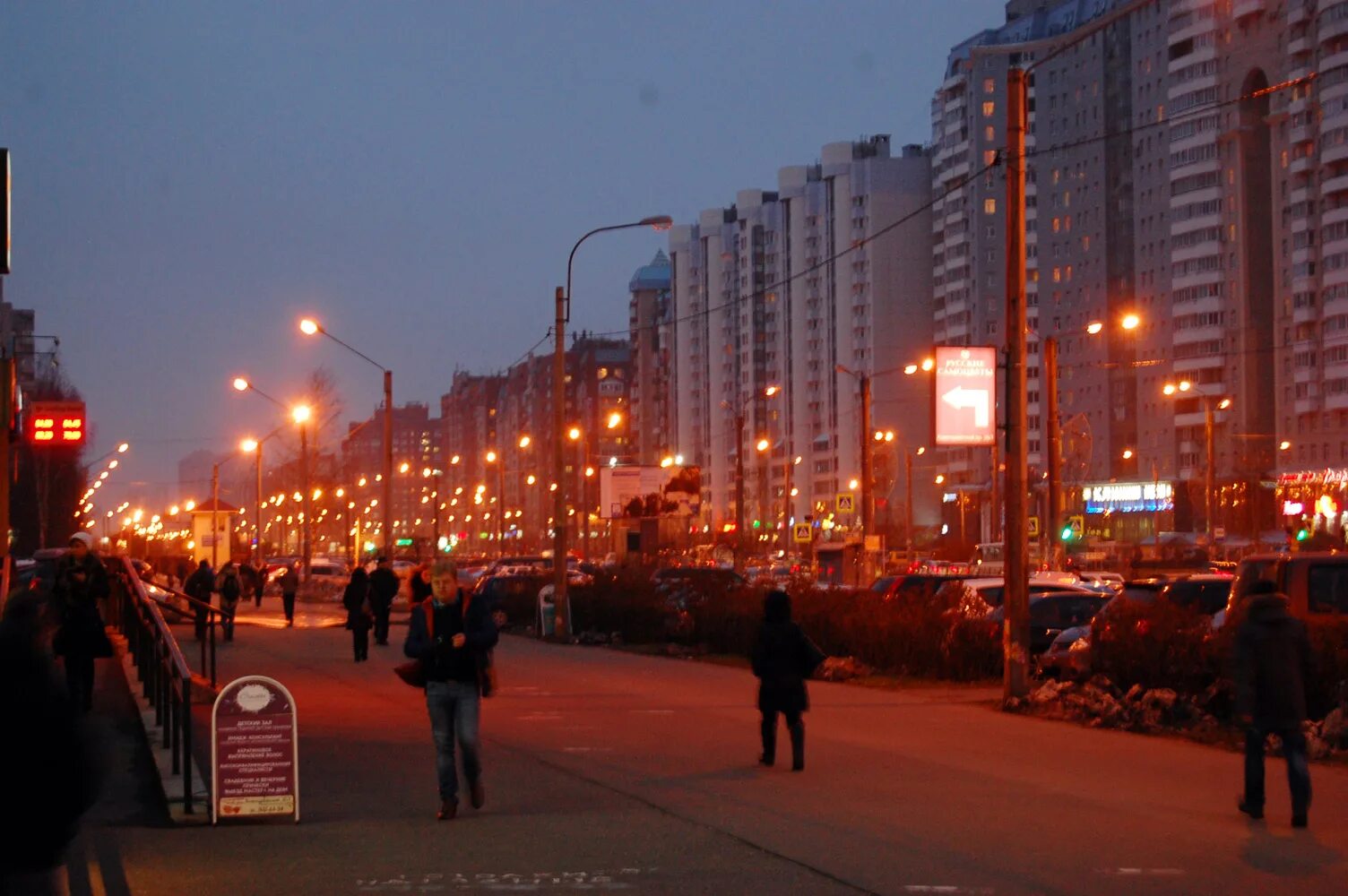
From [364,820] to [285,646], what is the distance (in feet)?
74.9

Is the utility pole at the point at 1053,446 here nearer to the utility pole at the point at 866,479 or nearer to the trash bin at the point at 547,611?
the utility pole at the point at 866,479

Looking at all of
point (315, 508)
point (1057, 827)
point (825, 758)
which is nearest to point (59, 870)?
point (1057, 827)

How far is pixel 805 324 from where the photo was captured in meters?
168

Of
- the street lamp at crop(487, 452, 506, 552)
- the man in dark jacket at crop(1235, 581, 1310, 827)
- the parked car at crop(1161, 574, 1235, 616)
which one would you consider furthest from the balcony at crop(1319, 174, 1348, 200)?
the man in dark jacket at crop(1235, 581, 1310, 827)

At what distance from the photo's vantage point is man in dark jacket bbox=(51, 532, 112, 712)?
1691 centimetres

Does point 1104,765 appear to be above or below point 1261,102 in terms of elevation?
below

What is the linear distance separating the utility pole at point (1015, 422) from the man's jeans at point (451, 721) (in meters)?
10.2

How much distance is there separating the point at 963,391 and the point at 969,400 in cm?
15

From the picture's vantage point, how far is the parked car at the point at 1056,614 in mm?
25531

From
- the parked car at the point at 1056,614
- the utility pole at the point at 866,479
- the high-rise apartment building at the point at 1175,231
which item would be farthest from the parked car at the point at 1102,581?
the high-rise apartment building at the point at 1175,231

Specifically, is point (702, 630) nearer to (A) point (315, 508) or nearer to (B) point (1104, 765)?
(B) point (1104, 765)

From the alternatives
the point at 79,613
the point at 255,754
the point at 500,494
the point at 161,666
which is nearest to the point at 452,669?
the point at 255,754

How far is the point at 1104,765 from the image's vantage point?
14906mm

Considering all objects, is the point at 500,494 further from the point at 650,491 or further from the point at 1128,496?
the point at 1128,496
